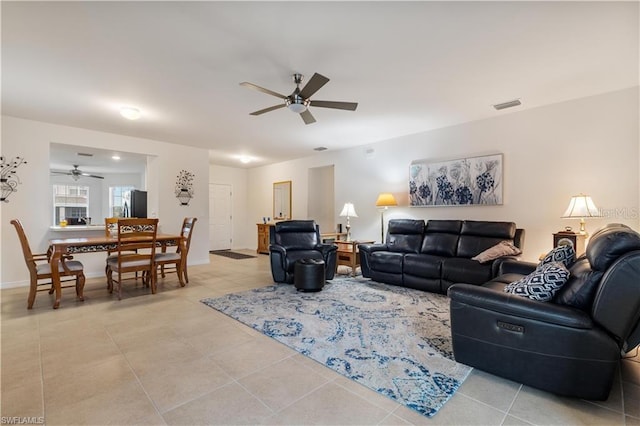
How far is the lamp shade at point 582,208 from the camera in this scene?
3.34 m

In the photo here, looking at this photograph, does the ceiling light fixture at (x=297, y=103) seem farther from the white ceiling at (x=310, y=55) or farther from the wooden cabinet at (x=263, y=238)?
the wooden cabinet at (x=263, y=238)

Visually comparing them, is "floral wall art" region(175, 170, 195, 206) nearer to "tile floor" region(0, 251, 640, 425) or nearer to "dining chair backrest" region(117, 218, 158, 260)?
"dining chair backrest" region(117, 218, 158, 260)

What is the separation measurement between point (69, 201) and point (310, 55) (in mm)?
10260

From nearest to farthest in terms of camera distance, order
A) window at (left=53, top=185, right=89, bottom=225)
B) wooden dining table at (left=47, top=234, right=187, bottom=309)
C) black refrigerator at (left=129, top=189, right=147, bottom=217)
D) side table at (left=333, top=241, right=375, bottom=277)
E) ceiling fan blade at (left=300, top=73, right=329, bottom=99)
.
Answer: ceiling fan blade at (left=300, top=73, right=329, bottom=99) < wooden dining table at (left=47, top=234, right=187, bottom=309) < side table at (left=333, top=241, right=375, bottom=277) < black refrigerator at (left=129, top=189, right=147, bottom=217) < window at (left=53, top=185, right=89, bottom=225)

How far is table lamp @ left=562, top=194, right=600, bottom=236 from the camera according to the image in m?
3.34

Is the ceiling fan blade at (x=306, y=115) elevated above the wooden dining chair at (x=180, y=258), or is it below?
above

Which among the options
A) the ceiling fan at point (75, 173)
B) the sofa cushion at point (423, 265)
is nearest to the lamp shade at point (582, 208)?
the sofa cushion at point (423, 265)

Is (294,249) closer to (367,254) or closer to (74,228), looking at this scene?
(367,254)

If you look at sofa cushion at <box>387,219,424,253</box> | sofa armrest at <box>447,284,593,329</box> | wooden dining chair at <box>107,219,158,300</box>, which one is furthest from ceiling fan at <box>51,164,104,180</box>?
sofa armrest at <box>447,284,593,329</box>

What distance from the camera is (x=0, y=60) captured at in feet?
8.98

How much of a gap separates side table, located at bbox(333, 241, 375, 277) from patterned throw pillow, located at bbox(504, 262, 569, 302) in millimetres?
3271

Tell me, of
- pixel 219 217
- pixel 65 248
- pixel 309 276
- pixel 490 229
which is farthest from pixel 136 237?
pixel 219 217

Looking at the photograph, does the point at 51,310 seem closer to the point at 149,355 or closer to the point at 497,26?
the point at 149,355

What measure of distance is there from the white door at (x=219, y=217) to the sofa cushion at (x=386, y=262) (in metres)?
5.59
